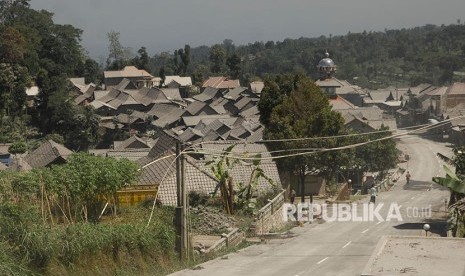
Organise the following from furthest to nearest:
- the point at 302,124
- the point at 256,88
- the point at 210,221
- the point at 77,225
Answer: the point at 256,88 → the point at 302,124 → the point at 210,221 → the point at 77,225

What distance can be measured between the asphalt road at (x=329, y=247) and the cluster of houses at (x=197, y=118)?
4.33 meters

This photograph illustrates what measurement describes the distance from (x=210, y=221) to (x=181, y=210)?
5781mm

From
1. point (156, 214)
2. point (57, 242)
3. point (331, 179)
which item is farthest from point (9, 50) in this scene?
point (57, 242)

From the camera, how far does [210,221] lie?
87.0 feet

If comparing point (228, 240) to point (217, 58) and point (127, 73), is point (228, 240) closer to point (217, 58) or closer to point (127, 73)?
point (127, 73)

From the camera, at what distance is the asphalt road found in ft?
68.6

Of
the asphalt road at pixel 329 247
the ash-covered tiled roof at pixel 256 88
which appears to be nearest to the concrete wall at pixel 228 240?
the asphalt road at pixel 329 247

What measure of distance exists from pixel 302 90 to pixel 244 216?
16439 mm

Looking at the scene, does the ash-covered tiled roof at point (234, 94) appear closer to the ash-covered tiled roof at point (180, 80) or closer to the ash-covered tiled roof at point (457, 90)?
the ash-covered tiled roof at point (180, 80)

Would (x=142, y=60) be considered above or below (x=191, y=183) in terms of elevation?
above

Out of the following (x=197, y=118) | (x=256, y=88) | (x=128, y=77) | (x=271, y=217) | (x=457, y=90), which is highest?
(x=128, y=77)

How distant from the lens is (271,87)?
48.1 metres

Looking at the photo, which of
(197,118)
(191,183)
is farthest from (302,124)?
(197,118)

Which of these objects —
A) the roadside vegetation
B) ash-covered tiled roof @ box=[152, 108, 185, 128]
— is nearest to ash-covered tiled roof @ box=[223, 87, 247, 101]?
ash-covered tiled roof @ box=[152, 108, 185, 128]
